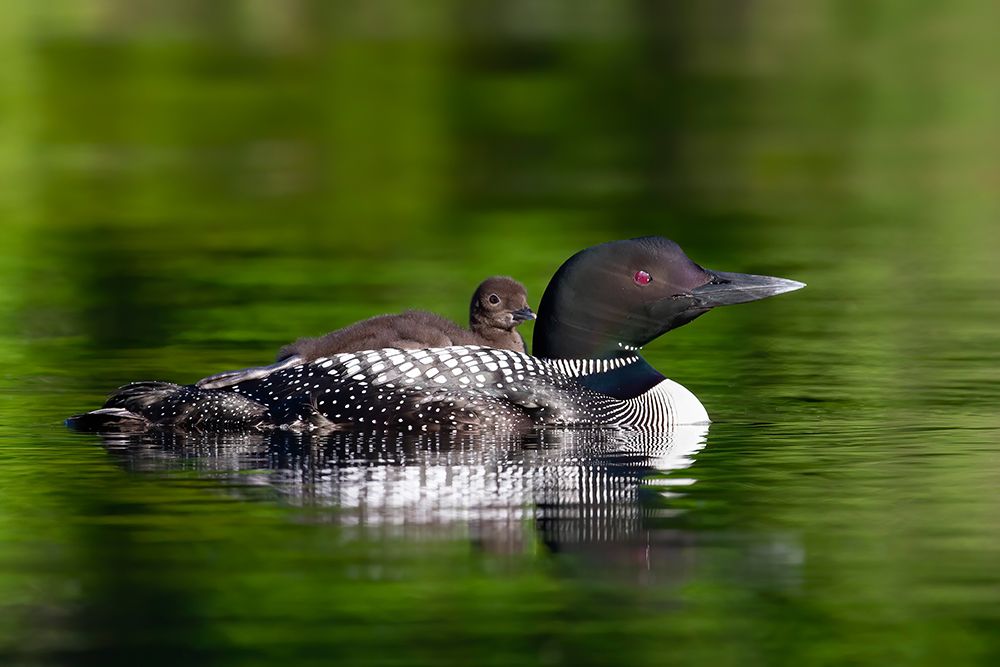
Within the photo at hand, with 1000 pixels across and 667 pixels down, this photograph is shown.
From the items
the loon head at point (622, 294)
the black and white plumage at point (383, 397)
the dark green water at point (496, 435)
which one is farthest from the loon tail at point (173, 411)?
the loon head at point (622, 294)

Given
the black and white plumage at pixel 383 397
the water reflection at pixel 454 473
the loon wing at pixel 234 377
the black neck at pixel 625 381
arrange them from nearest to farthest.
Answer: the water reflection at pixel 454 473
the black and white plumage at pixel 383 397
the loon wing at pixel 234 377
the black neck at pixel 625 381

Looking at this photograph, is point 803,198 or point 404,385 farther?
point 803,198

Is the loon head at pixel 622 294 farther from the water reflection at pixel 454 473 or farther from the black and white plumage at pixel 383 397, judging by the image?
the water reflection at pixel 454 473

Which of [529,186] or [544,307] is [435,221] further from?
[544,307]

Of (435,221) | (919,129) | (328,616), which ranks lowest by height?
(328,616)

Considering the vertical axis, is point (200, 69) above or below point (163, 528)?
above

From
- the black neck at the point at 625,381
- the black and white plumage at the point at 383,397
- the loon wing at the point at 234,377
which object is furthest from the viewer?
the black neck at the point at 625,381

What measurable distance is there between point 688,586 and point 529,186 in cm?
1722

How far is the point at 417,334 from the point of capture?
9.13 m

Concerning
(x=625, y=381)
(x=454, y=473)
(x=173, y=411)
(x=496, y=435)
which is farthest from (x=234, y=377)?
(x=625, y=381)

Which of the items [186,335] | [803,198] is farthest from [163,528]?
[803,198]

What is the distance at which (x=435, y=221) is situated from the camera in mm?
19469

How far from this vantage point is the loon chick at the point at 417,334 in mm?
8570

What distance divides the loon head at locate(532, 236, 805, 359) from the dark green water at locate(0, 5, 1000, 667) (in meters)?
0.49
